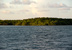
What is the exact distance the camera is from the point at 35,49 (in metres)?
29.2

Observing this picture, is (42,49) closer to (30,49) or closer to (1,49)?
(30,49)

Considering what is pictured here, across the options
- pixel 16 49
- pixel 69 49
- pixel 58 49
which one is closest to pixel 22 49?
pixel 16 49

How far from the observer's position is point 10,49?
1171 inches

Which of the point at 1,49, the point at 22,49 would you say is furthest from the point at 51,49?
the point at 1,49

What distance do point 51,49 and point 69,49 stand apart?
344 cm

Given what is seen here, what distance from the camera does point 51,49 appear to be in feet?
95.3

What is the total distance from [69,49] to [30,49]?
7389 mm

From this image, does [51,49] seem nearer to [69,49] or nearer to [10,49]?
[69,49]

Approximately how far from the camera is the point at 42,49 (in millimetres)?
29047

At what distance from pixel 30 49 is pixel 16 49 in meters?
2.74

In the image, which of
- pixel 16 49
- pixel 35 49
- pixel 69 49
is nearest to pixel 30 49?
pixel 35 49

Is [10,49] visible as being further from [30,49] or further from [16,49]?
[30,49]

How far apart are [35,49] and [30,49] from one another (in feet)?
3.15

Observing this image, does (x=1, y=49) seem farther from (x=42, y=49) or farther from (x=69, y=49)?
(x=69, y=49)
